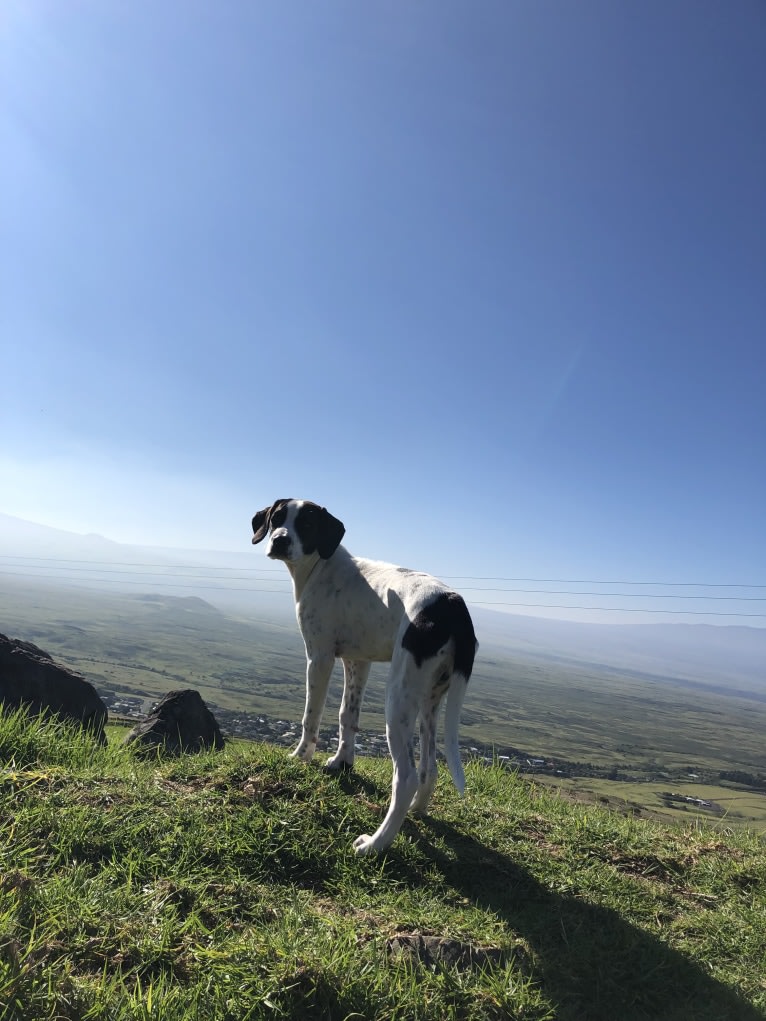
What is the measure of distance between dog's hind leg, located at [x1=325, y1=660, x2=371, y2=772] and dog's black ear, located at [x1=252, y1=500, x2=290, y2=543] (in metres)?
1.76

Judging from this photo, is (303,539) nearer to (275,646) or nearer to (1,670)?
(1,670)

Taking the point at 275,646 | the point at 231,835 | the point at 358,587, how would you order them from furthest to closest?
the point at 275,646 → the point at 358,587 → the point at 231,835

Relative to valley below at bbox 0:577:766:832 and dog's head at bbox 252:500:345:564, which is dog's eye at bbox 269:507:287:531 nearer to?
dog's head at bbox 252:500:345:564

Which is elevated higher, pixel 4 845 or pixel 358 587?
pixel 358 587

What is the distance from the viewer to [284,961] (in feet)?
8.12

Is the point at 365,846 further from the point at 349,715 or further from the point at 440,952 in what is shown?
the point at 349,715

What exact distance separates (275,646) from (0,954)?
179 m

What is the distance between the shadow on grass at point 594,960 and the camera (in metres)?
2.73

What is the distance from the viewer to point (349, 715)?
5734 millimetres

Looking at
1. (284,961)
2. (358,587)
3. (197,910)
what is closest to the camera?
(284,961)

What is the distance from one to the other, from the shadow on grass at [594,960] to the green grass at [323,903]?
0.5 inches

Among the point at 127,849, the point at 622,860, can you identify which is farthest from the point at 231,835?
the point at 622,860

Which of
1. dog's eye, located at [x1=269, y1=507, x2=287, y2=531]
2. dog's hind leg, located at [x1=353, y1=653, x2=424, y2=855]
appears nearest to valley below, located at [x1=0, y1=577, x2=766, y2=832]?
dog's hind leg, located at [x1=353, y1=653, x2=424, y2=855]

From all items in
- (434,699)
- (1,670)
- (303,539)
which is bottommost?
(1,670)
